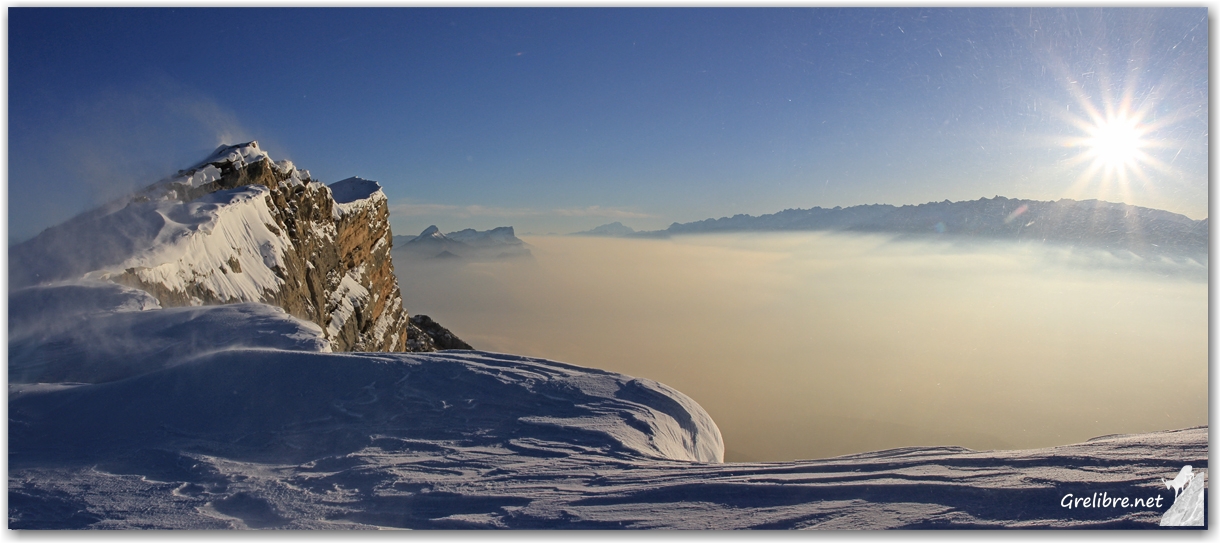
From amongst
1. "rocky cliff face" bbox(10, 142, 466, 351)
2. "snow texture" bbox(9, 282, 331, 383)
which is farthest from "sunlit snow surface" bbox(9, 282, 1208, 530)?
"rocky cliff face" bbox(10, 142, 466, 351)

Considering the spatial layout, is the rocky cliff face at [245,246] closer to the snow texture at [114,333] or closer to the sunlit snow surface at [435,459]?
the snow texture at [114,333]

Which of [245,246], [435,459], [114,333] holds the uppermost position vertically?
[245,246]

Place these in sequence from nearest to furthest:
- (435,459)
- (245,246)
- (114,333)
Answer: (435,459) → (114,333) → (245,246)

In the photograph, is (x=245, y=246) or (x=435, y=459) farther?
(x=245, y=246)

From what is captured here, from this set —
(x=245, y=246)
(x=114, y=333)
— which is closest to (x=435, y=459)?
(x=114, y=333)

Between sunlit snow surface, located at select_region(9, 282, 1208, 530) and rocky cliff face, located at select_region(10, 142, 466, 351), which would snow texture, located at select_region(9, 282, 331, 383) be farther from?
rocky cliff face, located at select_region(10, 142, 466, 351)

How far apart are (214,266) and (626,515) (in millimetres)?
12003

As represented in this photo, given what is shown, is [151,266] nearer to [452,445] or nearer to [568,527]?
[452,445]

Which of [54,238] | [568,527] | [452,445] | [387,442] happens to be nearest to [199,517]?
[387,442]

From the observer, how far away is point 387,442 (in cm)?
530

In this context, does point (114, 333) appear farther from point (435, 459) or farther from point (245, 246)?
point (245, 246)

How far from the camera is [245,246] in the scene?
14.9 meters

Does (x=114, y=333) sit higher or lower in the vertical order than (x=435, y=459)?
higher

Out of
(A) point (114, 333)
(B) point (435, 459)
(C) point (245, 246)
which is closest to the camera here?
(B) point (435, 459)
